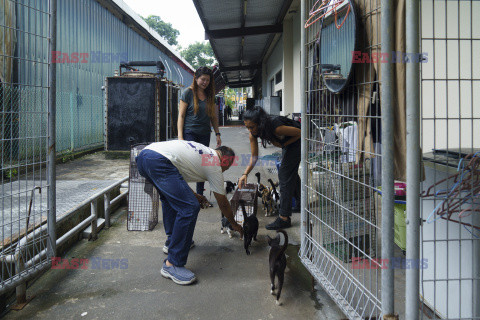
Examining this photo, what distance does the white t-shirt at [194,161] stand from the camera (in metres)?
3.29

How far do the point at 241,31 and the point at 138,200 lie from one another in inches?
319

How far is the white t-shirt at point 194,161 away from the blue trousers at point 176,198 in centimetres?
8

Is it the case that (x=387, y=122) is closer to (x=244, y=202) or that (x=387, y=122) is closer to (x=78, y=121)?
(x=244, y=202)

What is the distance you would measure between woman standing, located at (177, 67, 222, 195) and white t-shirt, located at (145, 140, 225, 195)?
1.39 metres

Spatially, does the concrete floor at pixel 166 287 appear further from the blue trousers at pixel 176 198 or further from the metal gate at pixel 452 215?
the metal gate at pixel 452 215

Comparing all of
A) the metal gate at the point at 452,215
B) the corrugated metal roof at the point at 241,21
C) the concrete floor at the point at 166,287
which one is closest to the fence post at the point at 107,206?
the concrete floor at the point at 166,287

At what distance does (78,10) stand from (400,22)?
9.40 m

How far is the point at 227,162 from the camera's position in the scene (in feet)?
11.4

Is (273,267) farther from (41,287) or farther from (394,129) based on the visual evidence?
(41,287)

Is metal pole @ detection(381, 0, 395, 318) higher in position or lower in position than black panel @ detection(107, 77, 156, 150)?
lower

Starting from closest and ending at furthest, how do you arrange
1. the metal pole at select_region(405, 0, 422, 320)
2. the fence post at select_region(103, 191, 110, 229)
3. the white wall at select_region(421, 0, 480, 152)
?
the metal pole at select_region(405, 0, 422, 320) → the white wall at select_region(421, 0, 480, 152) → the fence post at select_region(103, 191, 110, 229)

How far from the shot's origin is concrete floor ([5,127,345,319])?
9.00 feet

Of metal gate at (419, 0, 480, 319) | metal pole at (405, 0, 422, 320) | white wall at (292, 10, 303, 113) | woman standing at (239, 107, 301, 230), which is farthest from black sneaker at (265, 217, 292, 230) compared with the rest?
white wall at (292, 10, 303, 113)

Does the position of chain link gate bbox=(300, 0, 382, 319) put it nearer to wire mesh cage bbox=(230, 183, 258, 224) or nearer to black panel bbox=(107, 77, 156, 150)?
wire mesh cage bbox=(230, 183, 258, 224)
